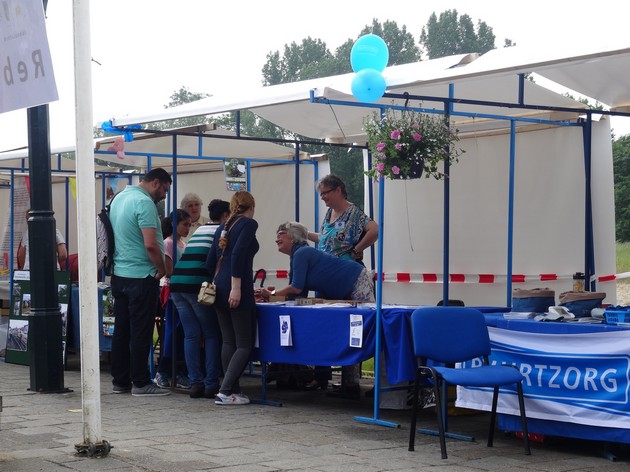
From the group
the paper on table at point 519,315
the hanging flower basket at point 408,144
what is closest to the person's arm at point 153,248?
the hanging flower basket at point 408,144

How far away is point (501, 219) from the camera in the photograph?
956cm

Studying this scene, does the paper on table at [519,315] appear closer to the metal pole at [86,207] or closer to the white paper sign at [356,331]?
the white paper sign at [356,331]

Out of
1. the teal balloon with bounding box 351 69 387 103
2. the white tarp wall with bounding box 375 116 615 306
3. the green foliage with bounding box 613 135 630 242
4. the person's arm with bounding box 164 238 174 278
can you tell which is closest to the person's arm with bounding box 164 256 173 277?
the person's arm with bounding box 164 238 174 278

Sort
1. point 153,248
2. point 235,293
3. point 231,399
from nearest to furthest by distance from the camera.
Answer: point 235,293 → point 231,399 → point 153,248

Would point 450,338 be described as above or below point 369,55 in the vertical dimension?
below

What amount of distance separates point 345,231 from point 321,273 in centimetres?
66

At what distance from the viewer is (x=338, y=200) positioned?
8188mm

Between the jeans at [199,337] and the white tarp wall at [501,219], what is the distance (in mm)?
2756

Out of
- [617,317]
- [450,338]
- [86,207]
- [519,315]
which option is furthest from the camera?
[519,315]

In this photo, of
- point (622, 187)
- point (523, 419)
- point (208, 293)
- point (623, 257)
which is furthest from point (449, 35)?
point (523, 419)

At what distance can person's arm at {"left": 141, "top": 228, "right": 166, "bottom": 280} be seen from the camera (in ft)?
25.8

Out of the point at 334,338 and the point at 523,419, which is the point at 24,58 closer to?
the point at 334,338

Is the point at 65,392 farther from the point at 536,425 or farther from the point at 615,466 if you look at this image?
the point at 615,466

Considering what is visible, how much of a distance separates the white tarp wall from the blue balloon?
277 centimetres
